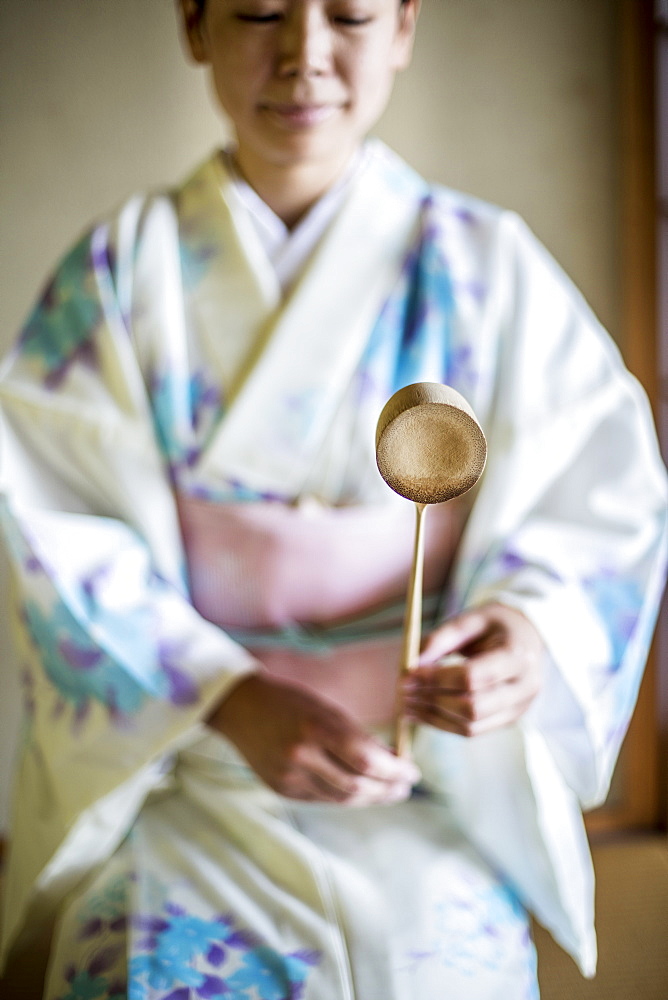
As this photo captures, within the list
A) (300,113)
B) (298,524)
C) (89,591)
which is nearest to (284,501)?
(298,524)

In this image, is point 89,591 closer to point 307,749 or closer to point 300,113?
point 307,749

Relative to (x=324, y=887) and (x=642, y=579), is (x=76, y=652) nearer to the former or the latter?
(x=324, y=887)

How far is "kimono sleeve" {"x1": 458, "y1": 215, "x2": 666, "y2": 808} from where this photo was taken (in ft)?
1.96

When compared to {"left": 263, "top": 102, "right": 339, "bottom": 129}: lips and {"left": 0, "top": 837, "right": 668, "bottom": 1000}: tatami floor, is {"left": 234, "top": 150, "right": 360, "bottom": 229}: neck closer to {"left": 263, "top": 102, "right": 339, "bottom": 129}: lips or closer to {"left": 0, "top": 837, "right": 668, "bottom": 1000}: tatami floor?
{"left": 263, "top": 102, "right": 339, "bottom": 129}: lips

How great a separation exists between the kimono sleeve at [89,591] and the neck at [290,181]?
10cm

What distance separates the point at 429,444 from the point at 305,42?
0.35m

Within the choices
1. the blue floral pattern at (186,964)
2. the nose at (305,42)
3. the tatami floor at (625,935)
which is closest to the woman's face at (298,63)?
the nose at (305,42)

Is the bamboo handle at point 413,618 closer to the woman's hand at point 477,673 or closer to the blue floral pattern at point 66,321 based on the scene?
the woman's hand at point 477,673

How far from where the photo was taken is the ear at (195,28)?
591mm

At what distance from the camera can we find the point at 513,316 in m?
0.63

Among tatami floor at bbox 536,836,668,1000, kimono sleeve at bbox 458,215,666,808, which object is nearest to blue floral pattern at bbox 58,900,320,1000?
kimono sleeve at bbox 458,215,666,808

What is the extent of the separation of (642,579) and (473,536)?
5.3 inches

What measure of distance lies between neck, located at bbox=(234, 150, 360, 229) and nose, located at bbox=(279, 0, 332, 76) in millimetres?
84

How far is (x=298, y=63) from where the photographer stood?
21.0 inches
